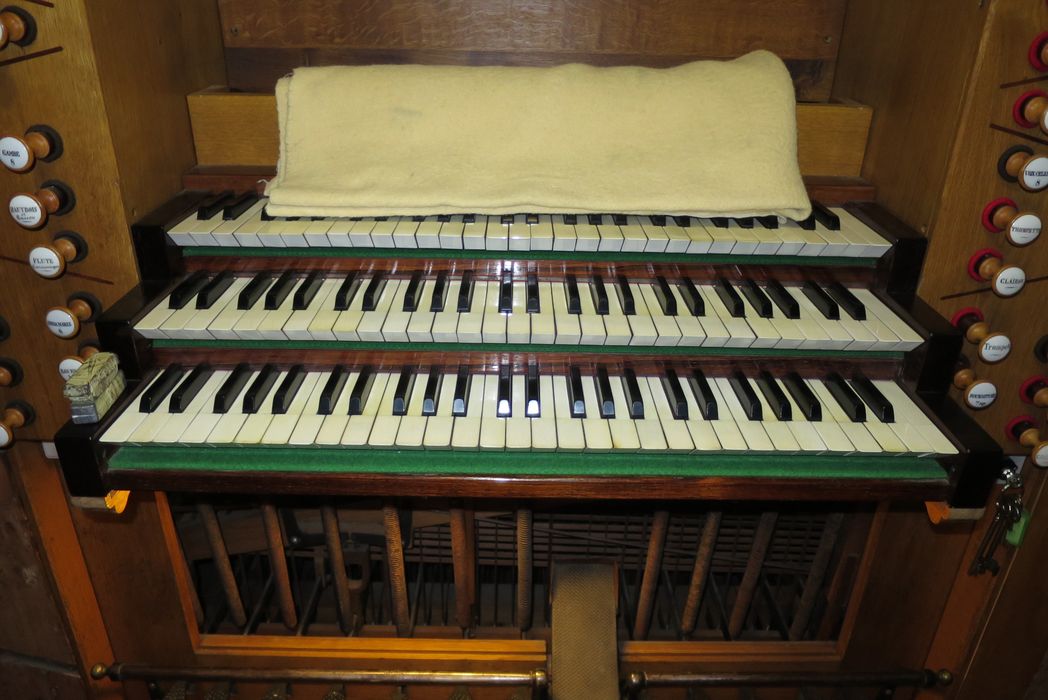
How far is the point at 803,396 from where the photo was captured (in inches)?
62.6

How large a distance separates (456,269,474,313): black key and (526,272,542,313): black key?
13cm

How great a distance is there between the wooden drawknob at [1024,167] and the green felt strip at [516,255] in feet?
1.04

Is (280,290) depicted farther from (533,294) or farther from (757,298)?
(757,298)

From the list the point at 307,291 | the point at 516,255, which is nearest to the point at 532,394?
the point at 516,255

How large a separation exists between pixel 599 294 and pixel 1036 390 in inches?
43.7

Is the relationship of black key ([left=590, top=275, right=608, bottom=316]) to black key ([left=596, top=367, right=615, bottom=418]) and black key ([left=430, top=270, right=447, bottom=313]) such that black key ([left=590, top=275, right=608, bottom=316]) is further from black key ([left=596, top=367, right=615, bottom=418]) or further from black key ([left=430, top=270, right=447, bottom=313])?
black key ([left=430, top=270, right=447, bottom=313])

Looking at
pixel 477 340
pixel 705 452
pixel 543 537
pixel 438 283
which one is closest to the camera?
pixel 705 452

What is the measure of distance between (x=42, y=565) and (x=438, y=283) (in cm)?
144

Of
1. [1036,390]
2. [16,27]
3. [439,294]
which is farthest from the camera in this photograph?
[1036,390]

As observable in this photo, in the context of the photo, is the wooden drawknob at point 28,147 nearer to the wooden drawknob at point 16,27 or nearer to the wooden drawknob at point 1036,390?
the wooden drawknob at point 16,27

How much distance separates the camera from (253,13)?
6.72ft

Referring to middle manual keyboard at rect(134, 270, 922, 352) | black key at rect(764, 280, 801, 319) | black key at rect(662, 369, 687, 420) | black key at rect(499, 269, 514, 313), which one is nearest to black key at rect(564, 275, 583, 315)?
middle manual keyboard at rect(134, 270, 922, 352)

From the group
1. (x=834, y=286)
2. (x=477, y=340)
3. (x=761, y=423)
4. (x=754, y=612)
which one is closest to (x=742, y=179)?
(x=834, y=286)

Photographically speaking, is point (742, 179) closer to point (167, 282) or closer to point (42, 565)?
point (167, 282)
